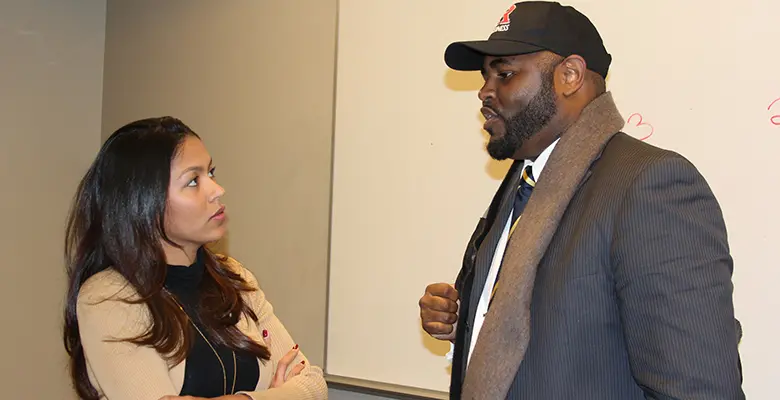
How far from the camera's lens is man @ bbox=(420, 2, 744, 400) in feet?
3.70

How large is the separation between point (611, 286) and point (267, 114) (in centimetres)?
215

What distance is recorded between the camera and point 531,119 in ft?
4.90

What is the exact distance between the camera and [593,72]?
4.90 feet

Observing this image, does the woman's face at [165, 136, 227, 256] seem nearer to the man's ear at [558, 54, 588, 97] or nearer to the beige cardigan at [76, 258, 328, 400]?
the beige cardigan at [76, 258, 328, 400]

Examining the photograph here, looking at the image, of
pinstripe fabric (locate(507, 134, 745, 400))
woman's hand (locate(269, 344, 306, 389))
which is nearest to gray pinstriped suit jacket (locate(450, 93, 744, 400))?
pinstripe fabric (locate(507, 134, 745, 400))

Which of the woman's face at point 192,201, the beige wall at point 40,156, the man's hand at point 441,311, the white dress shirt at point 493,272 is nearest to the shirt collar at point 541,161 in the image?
the white dress shirt at point 493,272

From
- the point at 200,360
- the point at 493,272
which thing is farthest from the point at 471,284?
the point at 200,360

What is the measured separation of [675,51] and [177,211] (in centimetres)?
137

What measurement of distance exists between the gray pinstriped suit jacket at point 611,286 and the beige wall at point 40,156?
9.39 feet

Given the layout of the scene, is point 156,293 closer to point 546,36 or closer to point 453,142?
point 546,36

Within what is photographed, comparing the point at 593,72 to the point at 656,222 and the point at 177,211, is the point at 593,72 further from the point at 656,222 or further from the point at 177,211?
the point at 177,211

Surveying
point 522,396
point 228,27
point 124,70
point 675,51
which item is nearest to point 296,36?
point 228,27

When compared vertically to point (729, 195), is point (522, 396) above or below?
below

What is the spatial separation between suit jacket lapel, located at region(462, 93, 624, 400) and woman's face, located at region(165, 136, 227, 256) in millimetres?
705
